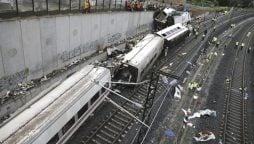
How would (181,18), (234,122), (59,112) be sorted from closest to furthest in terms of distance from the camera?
(59,112), (234,122), (181,18)

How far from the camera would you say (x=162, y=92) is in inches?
761

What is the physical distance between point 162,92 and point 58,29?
897cm

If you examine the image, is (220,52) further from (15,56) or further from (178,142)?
(15,56)

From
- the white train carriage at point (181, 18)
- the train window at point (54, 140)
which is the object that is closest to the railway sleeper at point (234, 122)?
the train window at point (54, 140)

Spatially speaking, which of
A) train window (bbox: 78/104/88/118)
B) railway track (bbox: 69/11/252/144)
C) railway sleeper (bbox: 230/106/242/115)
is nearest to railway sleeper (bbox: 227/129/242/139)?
railway sleeper (bbox: 230/106/242/115)

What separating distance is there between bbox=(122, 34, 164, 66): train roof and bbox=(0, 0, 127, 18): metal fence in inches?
214

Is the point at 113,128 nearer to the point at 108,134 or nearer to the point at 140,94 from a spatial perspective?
the point at 108,134

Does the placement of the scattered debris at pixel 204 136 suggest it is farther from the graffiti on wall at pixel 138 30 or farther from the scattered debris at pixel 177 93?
the graffiti on wall at pixel 138 30

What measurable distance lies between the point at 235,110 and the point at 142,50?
334 inches

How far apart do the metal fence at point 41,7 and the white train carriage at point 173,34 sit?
7.18 metres

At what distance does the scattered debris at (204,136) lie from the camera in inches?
575

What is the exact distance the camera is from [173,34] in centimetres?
2872

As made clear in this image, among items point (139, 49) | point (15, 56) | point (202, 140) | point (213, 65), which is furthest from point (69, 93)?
point (213, 65)

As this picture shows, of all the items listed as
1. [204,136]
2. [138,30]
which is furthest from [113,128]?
[138,30]
